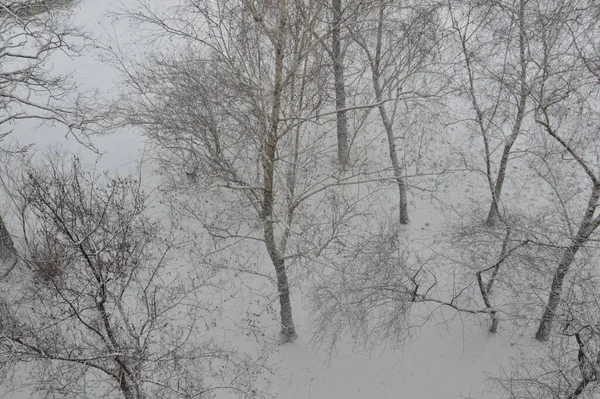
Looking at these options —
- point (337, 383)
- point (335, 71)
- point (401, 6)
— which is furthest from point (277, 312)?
point (401, 6)

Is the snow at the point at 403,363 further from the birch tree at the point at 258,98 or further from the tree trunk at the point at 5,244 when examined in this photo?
the tree trunk at the point at 5,244

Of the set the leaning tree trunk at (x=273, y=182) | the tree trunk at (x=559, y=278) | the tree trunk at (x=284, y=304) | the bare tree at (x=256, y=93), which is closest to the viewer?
the leaning tree trunk at (x=273, y=182)

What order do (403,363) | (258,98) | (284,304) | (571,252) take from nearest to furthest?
(571,252) → (258,98) → (284,304) → (403,363)

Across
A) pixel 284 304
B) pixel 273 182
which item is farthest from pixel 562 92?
pixel 284 304

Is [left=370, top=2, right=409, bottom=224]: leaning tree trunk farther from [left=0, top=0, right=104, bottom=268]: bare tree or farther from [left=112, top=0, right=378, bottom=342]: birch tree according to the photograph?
[left=0, top=0, right=104, bottom=268]: bare tree

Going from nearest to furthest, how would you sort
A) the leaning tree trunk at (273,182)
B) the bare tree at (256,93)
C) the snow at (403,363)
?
the leaning tree trunk at (273,182) → the bare tree at (256,93) → the snow at (403,363)

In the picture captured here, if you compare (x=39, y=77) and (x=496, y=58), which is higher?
(x=39, y=77)

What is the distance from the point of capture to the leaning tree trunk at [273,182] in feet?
26.4

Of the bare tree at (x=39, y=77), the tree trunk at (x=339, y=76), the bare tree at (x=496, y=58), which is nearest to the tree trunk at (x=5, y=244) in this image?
the bare tree at (x=39, y=77)

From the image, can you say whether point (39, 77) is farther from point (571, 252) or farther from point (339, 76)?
point (571, 252)

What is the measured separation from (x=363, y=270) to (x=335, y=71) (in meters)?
4.27

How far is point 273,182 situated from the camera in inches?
383

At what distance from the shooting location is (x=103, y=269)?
316 inches

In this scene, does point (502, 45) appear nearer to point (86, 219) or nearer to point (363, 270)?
point (363, 270)
